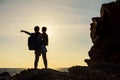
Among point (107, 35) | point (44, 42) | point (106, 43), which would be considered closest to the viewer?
point (44, 42)

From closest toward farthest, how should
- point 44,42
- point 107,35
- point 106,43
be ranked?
1. point 44,42
2. point 106,43
3. point 107,35

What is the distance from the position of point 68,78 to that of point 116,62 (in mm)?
4190

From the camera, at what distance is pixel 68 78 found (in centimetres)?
2981

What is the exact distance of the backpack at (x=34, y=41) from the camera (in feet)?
103

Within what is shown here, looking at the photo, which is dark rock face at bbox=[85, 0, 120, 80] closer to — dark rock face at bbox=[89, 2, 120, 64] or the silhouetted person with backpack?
dark rock face at bbox=[89, 2, 120, 64]

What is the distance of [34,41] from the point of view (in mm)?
31312

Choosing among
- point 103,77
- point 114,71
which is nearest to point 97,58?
point 114,71

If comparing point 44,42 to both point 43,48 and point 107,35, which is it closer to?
point 43,48

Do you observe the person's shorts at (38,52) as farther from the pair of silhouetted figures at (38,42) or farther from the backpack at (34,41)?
the backpack at (34,41)

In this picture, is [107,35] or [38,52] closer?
[38,52]

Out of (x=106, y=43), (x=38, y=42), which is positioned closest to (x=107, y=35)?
(x=106, y=43)

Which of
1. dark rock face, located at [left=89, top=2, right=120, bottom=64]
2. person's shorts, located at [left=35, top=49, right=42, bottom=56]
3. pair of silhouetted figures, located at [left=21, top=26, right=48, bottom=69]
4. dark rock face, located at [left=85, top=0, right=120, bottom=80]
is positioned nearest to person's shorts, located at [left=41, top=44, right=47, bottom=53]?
pair of silhouetted figures, located at [left=21, top=26, right=48, bottom=69]

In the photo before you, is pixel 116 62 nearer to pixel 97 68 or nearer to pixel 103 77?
pixel 97 68

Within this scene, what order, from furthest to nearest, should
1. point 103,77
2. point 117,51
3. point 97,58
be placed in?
point 97,58 < point 117,51 < point 103,77
